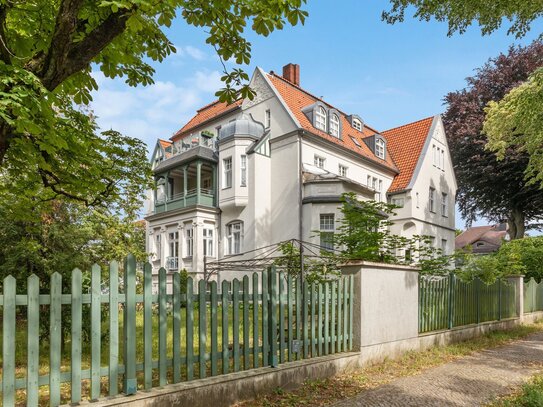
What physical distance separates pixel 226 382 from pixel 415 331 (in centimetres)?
544

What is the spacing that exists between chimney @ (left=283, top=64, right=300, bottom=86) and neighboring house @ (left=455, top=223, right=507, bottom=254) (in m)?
45.1

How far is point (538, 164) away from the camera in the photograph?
19.3 meters

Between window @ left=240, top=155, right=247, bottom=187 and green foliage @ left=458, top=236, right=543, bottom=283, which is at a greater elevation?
window @ left=240, top=155, right=247, bottom=187

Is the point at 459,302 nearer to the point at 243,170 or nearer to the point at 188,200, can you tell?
the point at 243,170

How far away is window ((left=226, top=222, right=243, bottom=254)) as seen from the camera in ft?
80.2

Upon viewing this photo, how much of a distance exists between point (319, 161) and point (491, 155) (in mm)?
14272

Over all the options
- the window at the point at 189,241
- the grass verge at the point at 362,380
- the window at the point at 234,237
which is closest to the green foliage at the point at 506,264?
the grass verge at the point at 362,380

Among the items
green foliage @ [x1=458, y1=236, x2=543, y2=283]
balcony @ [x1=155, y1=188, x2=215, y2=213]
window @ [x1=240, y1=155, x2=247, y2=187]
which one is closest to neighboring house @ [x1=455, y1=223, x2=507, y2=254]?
green foliage @ [x1=458, y1=236, x2=543, y2=283]

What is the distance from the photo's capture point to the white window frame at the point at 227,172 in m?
25.0

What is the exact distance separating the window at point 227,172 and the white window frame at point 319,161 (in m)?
4.76

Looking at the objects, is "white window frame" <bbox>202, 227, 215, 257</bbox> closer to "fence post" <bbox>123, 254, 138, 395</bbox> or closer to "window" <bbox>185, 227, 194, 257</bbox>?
"window" <bbox>185, 227, 194, 257</bbox>

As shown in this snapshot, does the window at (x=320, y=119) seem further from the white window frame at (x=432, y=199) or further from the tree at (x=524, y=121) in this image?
the white window frame at (x=432, y=199)

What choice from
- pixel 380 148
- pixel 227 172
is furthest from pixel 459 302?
pixel 380 148

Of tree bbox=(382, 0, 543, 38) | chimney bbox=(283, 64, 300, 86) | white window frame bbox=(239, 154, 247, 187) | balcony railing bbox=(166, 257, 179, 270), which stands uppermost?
chimney bbox=(283, 64, 300, 86)
